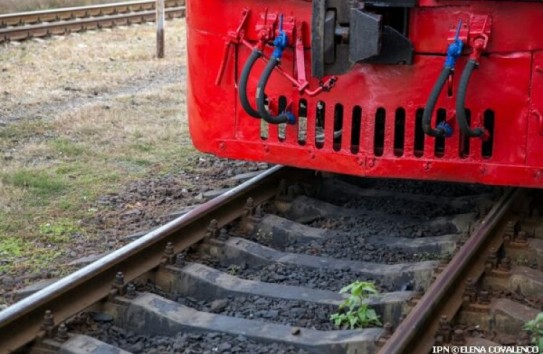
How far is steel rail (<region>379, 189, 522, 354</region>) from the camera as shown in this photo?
12.2 feet

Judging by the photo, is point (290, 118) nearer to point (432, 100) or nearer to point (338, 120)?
point (432, 100)

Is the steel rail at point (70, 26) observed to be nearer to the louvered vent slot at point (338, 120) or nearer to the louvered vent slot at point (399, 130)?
the louvered vent slot at point (338, 120)

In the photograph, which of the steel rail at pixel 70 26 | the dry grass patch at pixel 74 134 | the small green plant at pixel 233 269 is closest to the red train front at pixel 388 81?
the small green plant at pixel 233 269

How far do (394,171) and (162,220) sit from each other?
1.56 metres

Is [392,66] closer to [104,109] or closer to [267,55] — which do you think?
[267,55]

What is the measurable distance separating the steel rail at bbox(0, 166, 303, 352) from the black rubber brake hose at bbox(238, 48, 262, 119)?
2.03 ft

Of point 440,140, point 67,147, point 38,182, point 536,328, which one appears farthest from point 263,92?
point 67,147

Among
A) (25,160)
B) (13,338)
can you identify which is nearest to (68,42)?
(25,160)

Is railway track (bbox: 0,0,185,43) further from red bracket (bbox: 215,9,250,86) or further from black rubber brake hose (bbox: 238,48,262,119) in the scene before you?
black rubber brake hose (bbox: 238,48,262,119)

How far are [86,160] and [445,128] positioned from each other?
338 cm

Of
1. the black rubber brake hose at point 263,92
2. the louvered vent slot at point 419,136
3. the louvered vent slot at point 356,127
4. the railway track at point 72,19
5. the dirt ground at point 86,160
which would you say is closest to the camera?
the black rubber brake hose at point 263,92

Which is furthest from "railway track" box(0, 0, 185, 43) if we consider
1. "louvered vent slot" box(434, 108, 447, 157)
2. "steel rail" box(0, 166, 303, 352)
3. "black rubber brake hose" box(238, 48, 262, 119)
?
"louvered vent slot" box(434, 108, 447, 157)

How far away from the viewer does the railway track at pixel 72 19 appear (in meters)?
13.0

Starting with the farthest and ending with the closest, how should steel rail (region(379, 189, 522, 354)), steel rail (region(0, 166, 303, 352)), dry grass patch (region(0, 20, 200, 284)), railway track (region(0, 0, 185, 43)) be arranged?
1. railway track (region(0, 0, 185, 43))
2. dry grass patch (region(0, 20, 200, 284))
3. steel rail (region(0, 166, 303, 352))
4. steel rail (region(379, 189, 522, 354))
